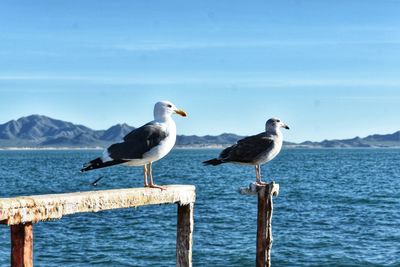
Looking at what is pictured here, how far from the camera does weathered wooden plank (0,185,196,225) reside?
871 centimetres

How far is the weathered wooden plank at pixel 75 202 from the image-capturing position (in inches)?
343

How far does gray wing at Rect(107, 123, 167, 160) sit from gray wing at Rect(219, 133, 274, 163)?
332 cm

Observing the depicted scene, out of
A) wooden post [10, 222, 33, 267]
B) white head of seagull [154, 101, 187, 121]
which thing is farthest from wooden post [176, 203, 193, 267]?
wooden post [10, 222, 33, 267]

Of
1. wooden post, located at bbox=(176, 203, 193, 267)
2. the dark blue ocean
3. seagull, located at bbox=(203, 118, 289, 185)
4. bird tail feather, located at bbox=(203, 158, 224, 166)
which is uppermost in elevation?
seagull, located at bbox=(203, 118, 289, 185)

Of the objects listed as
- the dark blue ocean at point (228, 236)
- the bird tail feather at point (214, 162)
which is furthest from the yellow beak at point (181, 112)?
the dark blue ocean at point (228, 236)

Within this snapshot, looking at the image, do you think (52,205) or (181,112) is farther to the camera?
(181,112)

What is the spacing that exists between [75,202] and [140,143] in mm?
2485

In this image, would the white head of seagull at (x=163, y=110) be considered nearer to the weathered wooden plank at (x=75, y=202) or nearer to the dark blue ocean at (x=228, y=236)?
the weathered wooden plank at (x=75, y=202)

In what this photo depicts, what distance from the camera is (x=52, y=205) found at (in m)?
9.23

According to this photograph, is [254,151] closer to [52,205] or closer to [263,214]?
[263,214]

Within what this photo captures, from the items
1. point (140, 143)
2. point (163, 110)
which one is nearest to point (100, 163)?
point (140, 143)

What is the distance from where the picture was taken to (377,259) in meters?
28.5

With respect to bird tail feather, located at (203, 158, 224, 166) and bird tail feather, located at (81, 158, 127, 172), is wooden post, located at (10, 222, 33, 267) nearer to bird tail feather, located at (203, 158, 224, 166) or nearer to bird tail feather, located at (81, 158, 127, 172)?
bird tail feather, located at (81, 158, 127, 172)

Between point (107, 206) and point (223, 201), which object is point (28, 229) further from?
point (223, 201)
